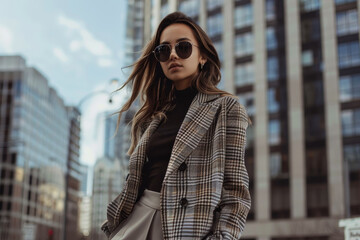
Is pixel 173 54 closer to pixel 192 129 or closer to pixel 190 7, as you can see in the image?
pixel 192 129

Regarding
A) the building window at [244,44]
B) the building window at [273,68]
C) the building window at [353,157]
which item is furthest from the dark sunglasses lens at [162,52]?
the building window at [244,44]

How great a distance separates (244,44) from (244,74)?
10.2ft

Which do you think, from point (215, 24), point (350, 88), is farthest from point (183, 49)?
point (215, 24)

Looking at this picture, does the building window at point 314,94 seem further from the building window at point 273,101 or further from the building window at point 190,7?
the building window at point 190,7

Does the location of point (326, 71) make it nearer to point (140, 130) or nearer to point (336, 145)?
point (336, 145)

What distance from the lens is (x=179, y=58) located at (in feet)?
8.77

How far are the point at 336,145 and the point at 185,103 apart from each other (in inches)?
1859

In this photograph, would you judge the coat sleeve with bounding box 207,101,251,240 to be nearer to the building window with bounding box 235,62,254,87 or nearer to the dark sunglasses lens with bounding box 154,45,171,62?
the dark sunglasses lens with bounding box 154,45,171,62

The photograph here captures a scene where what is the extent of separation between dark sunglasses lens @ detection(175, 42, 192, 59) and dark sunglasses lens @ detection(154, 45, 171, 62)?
0.20 ft

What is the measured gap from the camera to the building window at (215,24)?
57.3m

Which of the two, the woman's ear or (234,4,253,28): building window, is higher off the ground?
(234,4,253,28): building window

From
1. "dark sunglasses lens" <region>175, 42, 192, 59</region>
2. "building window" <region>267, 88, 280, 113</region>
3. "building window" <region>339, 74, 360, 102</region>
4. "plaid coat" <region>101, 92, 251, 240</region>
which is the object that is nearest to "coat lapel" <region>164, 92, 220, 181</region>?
"plaid coat" <region>101, 92, 251, 240</region>

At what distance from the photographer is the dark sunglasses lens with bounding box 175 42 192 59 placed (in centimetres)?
265

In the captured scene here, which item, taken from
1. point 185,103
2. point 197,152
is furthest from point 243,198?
point 185,103
